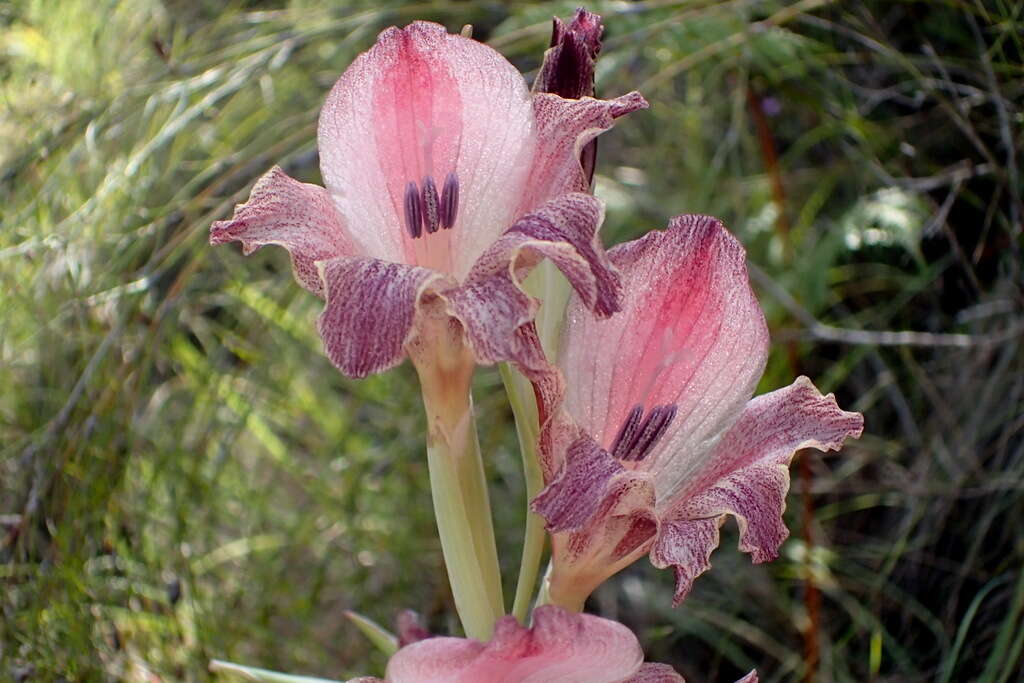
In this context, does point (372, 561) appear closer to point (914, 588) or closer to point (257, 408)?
point (257, 408)

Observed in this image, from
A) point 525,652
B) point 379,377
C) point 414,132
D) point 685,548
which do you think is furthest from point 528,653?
point 379,377

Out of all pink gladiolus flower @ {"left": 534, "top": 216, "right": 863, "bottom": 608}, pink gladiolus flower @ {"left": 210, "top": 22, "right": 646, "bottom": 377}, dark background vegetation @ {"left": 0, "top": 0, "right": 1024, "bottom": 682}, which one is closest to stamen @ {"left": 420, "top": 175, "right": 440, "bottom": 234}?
pink gladiolus flower @ {"left": 210, "top": 22, "right": 646, "bottom": 377}

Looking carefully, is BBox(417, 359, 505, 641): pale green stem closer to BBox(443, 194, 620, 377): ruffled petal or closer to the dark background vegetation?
BBox(443, 194, 620, 377): ruffled petal

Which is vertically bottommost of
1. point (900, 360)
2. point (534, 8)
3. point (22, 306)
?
point (900, 360)

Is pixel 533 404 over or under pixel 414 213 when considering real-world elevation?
under

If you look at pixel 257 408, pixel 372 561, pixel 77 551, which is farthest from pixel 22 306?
pixel 372 561

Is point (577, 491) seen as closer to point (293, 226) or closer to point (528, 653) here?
point (528, 653)

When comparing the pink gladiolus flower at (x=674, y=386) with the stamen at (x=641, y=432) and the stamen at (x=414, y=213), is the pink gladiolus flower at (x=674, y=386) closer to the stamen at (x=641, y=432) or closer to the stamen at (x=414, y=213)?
the stamen at (x=641, y=432)
